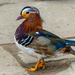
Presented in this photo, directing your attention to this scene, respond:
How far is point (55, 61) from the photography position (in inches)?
149

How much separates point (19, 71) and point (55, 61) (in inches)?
27.2

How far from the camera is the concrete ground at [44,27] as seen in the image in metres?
3.50

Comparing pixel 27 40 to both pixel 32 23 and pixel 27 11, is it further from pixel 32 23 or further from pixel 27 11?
pixel 27 11

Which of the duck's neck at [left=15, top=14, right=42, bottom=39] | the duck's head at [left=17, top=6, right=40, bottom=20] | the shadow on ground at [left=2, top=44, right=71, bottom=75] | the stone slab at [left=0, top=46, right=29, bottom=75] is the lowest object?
the shadow on ground at [left=2, top=44, right=71, bottom=75]

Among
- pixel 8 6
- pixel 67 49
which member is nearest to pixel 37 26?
pixel 67 49

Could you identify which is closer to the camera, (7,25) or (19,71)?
(19,71)

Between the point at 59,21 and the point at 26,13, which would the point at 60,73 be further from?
the point at 59,21

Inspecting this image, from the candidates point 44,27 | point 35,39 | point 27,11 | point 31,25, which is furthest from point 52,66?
point 44,27

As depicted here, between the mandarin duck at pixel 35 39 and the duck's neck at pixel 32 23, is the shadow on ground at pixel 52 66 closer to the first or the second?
the mandarin duck at pixel 35 39

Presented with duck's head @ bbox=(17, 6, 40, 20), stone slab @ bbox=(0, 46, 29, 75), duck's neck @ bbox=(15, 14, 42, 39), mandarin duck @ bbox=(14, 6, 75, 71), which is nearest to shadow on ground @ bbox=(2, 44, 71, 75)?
stone slab @ bbox=(0, 46, 29, 75)

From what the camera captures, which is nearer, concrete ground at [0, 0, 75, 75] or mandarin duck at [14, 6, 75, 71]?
mandarin duck at [14, 6, 75, 71]

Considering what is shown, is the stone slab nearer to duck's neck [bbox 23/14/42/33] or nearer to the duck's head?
duck's neck [bbox 23/14/42/33]

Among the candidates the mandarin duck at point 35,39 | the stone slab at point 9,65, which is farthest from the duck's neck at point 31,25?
Answer: the stone slab at point 9,65

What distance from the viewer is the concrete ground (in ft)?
11.5
